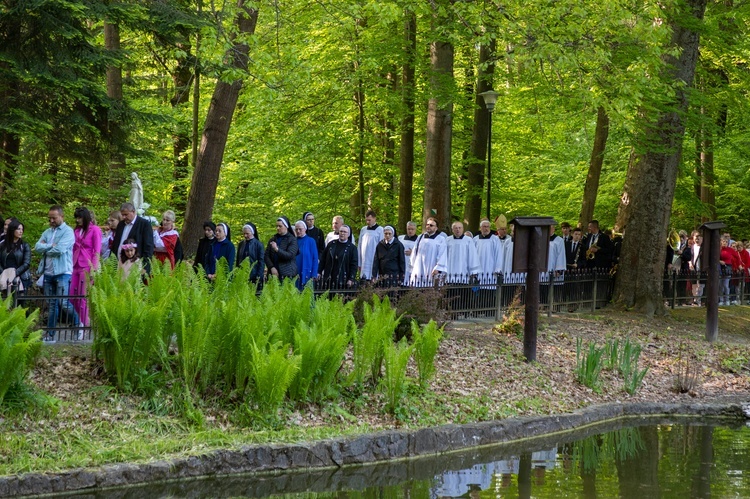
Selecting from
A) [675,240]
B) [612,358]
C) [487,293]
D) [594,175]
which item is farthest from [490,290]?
[675,240]

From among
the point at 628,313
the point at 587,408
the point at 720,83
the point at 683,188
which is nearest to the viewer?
the point at 587,408

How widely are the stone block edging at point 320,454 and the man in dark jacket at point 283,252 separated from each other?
16.0 feet

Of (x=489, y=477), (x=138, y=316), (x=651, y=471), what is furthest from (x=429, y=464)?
(x=138, y=316)

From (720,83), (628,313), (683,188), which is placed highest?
(720,83)

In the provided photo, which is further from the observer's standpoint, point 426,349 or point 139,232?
point 139,232

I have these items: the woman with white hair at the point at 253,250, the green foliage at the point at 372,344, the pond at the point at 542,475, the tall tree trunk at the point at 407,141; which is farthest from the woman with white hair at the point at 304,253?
the tall tree trunk at the point at 407,141

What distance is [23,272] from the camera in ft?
41.1

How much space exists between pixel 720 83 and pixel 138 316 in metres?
17.0

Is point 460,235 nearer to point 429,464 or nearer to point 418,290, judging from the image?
point 418,290

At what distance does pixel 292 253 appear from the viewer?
48.6ft

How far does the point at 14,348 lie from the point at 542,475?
16.1ft

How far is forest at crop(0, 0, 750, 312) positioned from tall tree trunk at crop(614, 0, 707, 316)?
43 mm

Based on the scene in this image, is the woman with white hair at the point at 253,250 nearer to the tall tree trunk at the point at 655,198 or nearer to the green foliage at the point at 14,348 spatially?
the green foliage at the point at 14,348

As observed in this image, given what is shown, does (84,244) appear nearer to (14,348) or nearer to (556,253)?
(14,348)
